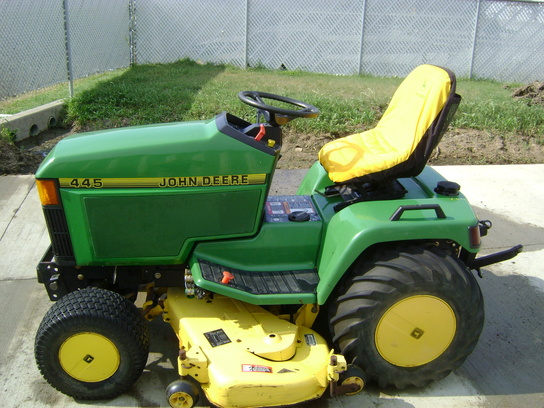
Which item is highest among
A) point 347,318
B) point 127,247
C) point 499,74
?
point 127,247

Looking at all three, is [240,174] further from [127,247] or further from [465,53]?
[465,53]

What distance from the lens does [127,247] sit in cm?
274

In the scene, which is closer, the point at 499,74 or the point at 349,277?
the point at 349,277

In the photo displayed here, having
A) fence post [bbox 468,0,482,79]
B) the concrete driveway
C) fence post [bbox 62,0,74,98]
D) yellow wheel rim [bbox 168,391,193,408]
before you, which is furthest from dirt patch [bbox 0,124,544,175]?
Result: fence post [bbox 468,0,482,79]

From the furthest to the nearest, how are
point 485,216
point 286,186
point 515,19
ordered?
point 515,19
point 286,186
point 485,216

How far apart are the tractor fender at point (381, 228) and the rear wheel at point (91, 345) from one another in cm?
91

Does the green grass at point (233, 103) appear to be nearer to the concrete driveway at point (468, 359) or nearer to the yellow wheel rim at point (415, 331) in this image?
the concrete driveway at point (468, 359)

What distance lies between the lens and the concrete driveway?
279 centimetres

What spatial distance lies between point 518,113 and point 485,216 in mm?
3102

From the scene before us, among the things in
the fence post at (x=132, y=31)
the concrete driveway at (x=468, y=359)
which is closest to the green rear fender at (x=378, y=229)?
the concrete driveway at (x=468, y=359)

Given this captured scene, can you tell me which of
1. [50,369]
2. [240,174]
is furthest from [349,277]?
[50,369]

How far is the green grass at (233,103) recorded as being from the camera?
6863 millimetres

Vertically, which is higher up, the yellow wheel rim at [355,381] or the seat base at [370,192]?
the seat base at [370,192]

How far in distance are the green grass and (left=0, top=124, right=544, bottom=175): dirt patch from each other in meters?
0.18
